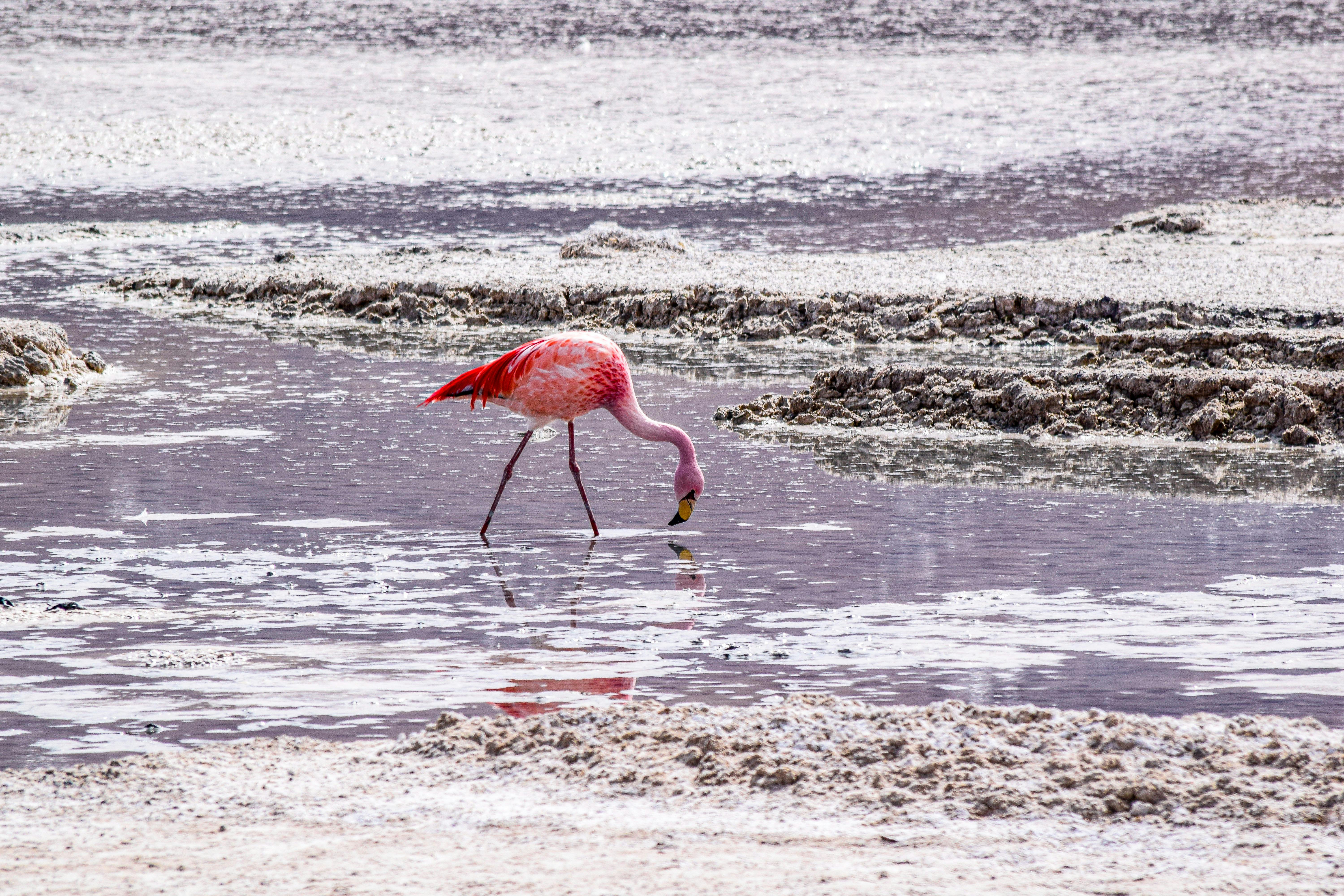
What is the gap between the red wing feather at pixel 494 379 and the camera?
8.45 meters

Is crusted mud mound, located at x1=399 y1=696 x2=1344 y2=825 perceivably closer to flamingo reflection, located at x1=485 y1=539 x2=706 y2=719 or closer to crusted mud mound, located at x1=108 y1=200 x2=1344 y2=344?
flamingo reflection, located at x1=485 y1=539 x2=706 y2=719

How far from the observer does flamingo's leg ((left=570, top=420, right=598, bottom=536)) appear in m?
8.21

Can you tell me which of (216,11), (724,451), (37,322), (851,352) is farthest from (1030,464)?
(216,11)

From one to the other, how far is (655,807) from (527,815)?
33 cm

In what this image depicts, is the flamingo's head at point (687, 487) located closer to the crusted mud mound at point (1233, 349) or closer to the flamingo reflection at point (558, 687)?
the flamingo reflection at point (558, 687)

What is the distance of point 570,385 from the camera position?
8.38m

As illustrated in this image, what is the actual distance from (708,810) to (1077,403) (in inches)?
271

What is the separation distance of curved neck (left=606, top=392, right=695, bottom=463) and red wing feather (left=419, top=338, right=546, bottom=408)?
1.51 ft

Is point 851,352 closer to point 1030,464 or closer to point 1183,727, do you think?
point 1030,464

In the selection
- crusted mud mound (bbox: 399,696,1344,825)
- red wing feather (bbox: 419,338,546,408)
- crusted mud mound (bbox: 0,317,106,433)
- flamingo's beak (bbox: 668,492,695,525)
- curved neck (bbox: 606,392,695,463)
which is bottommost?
crusted mud mound (bbox: 0,317,106,433)

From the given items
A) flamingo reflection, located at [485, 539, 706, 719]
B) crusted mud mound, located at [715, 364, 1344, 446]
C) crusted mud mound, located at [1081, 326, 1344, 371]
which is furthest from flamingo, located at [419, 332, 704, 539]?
crusted mud mound, located at [1081, 326, 1344, 371]

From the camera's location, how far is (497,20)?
49438 millimetres

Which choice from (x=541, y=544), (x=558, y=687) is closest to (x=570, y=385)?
(x=541, y=544)

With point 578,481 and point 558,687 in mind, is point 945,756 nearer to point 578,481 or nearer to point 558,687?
point 558,687
